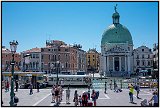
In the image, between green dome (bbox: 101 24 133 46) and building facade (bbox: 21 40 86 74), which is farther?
green dome (bbox: 101 24 133 46)

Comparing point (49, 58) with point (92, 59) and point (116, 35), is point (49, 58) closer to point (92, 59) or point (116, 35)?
point (116, 35)

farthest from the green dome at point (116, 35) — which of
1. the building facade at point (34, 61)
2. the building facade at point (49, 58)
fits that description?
the building facade at point (34, 61)

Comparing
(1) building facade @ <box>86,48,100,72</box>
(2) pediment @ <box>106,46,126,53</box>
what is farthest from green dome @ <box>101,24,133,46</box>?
(1) building facade @ <box>86,48,100,72</box>

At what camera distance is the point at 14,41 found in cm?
1817

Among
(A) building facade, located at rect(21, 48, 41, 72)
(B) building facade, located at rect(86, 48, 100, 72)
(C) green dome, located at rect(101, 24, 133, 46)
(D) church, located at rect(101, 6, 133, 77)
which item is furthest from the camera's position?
(B) building facade, located at rect(86, 48, 100, 72)

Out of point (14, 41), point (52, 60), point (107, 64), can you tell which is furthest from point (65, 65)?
point (14, 41)

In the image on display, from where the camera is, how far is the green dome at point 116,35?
293 feet

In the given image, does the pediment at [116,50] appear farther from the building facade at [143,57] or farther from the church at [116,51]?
the building facade at [143,57]

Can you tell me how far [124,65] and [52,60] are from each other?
21.6 metres

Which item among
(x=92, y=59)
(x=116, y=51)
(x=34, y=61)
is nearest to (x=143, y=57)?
(x=116, y=51)

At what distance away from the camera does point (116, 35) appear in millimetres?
89750

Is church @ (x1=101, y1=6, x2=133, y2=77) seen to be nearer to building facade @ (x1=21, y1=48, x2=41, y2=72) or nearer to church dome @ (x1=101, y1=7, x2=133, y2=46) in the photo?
church dome @ (x1=101, y1=7, x2=133, y2=46)

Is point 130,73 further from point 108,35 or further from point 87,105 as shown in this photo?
point 87,105

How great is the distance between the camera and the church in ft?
286
